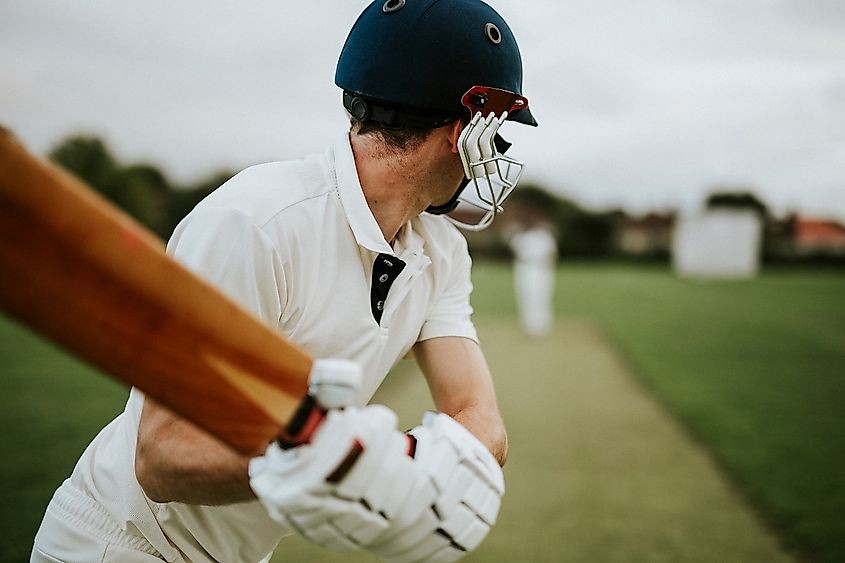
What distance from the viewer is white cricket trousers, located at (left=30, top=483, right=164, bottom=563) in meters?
1.66

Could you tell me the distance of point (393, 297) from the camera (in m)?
1.79

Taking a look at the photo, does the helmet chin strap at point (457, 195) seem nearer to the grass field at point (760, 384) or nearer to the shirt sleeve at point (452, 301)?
the shirt sleeve at point (452, 301)

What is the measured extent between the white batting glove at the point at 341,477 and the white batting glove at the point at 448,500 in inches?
1.5

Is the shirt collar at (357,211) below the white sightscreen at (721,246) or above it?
above

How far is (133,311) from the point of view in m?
0.91

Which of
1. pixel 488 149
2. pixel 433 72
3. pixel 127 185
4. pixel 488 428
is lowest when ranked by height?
pixel 127 185

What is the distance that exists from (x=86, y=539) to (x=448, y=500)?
1.03m

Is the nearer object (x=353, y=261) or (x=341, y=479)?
(x=341, y=479)

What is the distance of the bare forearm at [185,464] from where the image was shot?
1.24 m

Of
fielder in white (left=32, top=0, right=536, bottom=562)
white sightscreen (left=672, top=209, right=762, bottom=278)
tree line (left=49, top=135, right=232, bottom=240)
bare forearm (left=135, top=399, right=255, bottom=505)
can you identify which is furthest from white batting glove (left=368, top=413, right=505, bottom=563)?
white sightscreen (left=672, top=209, right=762, bottom=278)

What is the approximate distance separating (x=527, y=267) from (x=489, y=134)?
12.3 m

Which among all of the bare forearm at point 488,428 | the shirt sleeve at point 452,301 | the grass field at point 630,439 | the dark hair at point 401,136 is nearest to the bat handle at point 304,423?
the bare forearm at point 488,428

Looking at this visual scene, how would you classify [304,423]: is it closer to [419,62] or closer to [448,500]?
[448,500]

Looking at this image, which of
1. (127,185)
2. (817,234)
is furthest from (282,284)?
(817,234)
